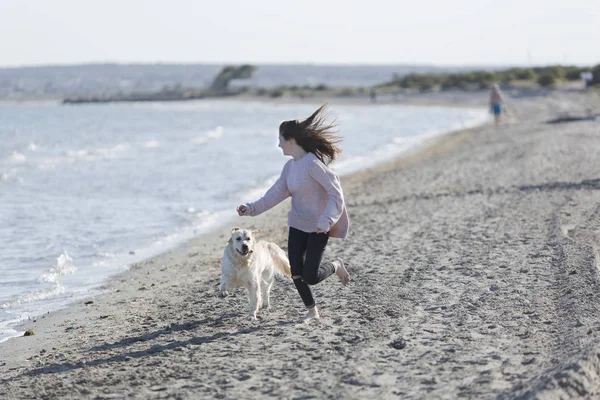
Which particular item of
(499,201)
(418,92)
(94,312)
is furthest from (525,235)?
(418,92)

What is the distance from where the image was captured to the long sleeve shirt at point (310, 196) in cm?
677

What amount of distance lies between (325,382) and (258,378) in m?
0.48

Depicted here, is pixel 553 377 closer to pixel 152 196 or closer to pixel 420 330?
pixel 420 330

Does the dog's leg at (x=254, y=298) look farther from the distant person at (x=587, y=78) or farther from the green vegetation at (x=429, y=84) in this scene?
the green vegetation at (x=429, y=84)

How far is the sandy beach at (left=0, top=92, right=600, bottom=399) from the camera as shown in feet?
18.2

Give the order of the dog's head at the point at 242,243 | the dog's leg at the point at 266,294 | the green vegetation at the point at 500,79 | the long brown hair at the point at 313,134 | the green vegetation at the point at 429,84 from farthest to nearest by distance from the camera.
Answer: the green vegetation at the point at 429,84
the green vegetation at the point at 500,79
the dog's leg at the point at 266,294
the dog's head at the point at 242,243
the long brown hair at the point at 313,134

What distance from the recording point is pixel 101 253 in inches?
493

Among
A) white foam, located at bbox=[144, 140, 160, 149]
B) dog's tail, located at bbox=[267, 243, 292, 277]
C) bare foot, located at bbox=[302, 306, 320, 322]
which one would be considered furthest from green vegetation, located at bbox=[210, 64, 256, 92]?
bare foot, located at bbox=[302, 306, 320, 322]

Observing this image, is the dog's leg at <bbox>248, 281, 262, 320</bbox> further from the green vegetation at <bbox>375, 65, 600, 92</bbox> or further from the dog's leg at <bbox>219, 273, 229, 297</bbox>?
the green vegetation at <bbox>375, 65, 600, 92</bbox>

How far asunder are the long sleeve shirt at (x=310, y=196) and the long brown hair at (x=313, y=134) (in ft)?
0.28

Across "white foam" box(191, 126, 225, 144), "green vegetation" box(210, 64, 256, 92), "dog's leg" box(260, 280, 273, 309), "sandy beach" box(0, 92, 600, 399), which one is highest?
"green vegetation" box(210, 64, 256, 92)

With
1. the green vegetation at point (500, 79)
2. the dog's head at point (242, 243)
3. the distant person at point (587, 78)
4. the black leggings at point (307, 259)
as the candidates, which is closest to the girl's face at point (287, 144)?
the black leggings at point (307, 259)

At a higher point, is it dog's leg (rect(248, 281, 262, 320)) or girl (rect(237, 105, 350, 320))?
girl (rect(237, 105, 350, 320))

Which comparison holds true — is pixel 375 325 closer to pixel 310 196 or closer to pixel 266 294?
pixel 310 196
